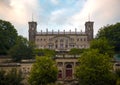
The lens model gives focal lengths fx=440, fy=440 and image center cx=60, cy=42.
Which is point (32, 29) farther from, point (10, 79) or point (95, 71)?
point (95, 71)

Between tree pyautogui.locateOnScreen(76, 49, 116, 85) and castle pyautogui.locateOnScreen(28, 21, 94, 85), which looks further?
castle pyautogui.locateOnScreen(28, 21, 94, 85)

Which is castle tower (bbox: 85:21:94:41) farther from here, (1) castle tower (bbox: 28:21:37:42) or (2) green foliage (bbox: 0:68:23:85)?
(2) green foliage (bbox: 0:68:23:85)

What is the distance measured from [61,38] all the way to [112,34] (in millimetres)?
35649

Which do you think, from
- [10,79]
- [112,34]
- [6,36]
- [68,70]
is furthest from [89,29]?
[10,79]

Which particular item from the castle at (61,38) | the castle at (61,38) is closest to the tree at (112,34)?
the castle at (61,38)

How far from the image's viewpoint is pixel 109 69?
67.2 metres

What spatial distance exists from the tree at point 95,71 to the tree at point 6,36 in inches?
1199

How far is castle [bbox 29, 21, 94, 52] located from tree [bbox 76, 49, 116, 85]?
215 feet

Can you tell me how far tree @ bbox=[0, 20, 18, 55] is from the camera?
95.2 metres

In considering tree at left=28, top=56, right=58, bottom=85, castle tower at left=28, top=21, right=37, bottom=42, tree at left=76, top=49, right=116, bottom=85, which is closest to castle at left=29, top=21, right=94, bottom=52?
castle tower at left=28, top=21, right=37, bottom=42

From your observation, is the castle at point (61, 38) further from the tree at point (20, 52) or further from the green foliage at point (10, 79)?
the green foliage at point (10, 79)

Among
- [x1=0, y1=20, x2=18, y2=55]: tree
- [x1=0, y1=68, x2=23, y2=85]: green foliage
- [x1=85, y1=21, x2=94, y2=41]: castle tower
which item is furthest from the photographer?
[x1=85, y1=21, x2=94, y2=41]: castle tower

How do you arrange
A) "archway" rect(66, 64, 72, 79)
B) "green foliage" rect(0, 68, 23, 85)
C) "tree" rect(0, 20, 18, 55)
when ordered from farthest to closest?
"tree" rect(0, 20, 18, 55)
"archway" rect(66, 64, 72, 79)
"green foliage" rect(0, 68, 23, 85)

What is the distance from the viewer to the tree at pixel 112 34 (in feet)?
319
